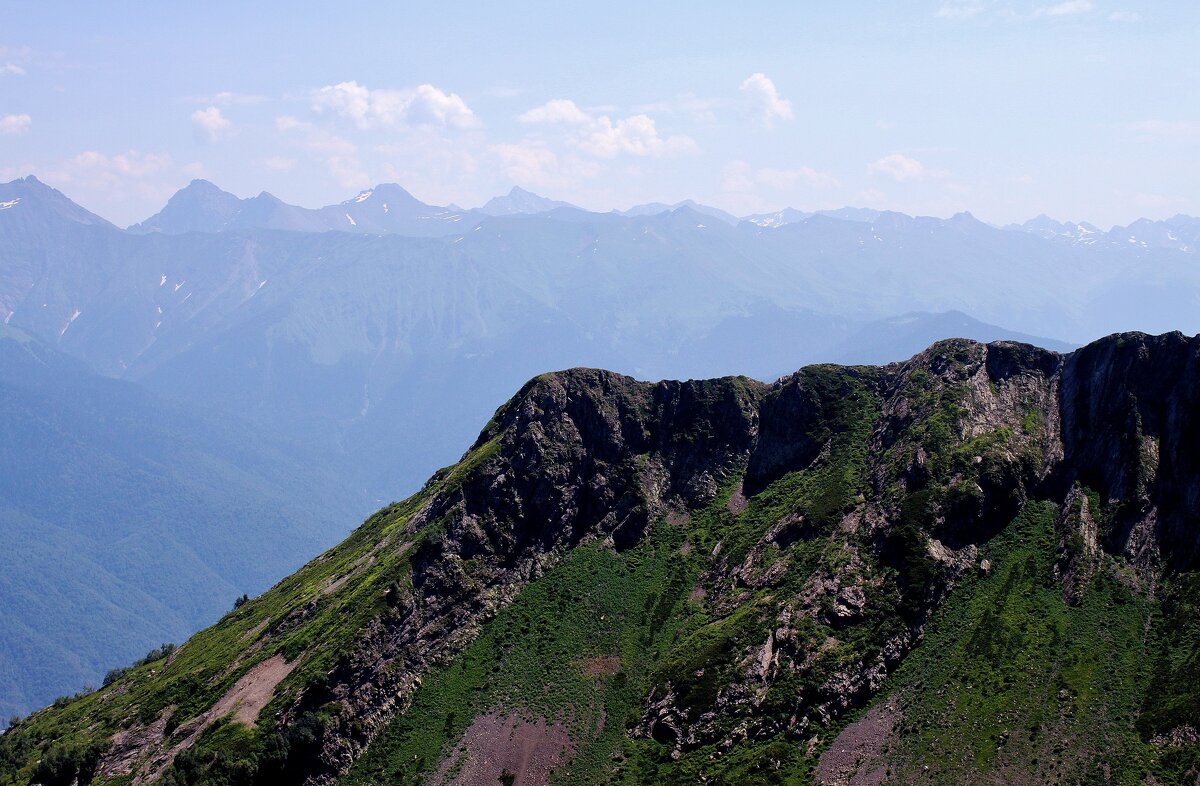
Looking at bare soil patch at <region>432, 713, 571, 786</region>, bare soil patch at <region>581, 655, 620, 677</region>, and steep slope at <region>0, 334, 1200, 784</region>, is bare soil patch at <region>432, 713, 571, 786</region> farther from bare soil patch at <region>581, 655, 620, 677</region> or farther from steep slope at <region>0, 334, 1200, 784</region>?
bare soil patch at <region>581, 655, 620, 677</region>

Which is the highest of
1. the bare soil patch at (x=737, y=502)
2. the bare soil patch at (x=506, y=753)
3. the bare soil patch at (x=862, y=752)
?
the bare soil patch at (x=737, y=502)

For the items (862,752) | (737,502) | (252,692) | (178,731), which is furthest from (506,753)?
(737,502)

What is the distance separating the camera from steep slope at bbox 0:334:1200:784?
93.9 meters

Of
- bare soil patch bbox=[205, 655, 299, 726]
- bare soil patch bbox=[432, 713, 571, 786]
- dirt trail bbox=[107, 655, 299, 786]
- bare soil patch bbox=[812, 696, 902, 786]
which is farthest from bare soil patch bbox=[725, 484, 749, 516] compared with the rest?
dirt trail bbox=[107, 655, 299, 786]

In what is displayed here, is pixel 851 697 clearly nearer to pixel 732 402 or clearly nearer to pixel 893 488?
pixel 893 488

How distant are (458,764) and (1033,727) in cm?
6151

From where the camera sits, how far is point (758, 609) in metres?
111

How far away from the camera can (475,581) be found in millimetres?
127062

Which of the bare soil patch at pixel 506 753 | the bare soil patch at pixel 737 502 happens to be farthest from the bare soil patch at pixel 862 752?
the bare soil patch at pixel 737 502

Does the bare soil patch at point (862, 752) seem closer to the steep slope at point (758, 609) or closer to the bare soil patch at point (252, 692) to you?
the steep slope at point (758, 609)

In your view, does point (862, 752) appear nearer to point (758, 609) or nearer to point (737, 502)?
point (758, 609)

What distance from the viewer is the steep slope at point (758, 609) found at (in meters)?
93.9

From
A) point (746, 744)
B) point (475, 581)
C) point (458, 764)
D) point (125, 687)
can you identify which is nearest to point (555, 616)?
point (475, 581)

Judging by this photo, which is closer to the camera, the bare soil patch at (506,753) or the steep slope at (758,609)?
the steep slope at (758,609)
